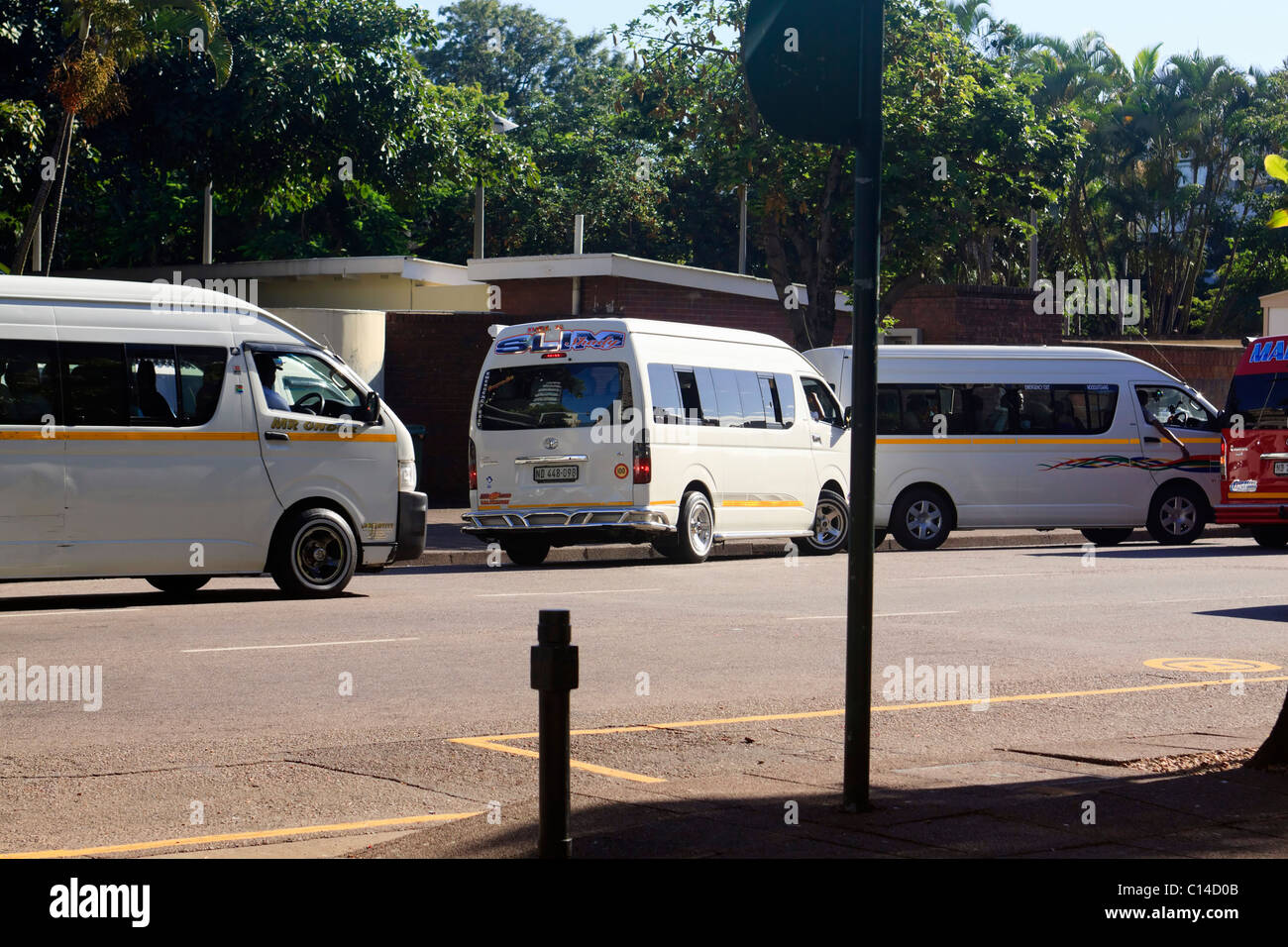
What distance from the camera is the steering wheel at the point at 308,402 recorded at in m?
14.1

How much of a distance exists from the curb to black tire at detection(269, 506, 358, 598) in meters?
3.18

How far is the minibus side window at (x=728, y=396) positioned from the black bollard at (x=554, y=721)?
14121 mm

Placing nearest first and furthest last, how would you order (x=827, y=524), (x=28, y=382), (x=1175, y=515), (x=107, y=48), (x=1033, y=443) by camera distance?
(x=28, y=382) < (x=827, y=524) < (x=107, y=48) < (x=1033, y=443) < (x=1175, y=515)

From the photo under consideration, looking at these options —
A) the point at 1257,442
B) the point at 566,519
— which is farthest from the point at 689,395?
the point at 1257,442

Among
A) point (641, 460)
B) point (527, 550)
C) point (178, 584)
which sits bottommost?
point (178, 584)

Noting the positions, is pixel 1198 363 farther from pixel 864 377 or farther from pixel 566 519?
pixel 864 377

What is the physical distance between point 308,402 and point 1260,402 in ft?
43.2

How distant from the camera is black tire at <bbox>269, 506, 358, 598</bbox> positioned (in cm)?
1390

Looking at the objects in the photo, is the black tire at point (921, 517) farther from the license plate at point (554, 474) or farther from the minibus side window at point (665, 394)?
the license plate at point (554, 474)

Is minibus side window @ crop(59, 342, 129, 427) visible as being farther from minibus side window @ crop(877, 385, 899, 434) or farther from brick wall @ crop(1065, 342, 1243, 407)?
brick wall @ crop(1065, 342, 1243, 407)

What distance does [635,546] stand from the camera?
21.2 m

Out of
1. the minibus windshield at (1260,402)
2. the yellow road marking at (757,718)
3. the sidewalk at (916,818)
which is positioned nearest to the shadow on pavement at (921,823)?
the sidewalk at (916,818)
